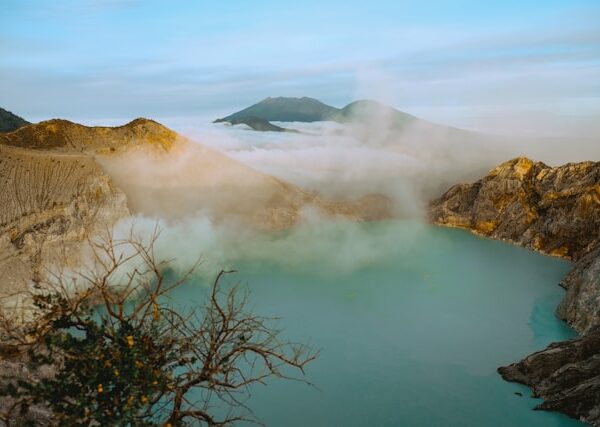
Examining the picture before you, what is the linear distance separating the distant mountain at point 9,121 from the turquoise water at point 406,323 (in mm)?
39371

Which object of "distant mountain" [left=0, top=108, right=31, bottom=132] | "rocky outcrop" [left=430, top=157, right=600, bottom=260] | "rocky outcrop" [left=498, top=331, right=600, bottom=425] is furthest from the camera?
"distant mountain" [left=0, top=108, right=31, bottom=132]

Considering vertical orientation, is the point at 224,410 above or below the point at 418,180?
below

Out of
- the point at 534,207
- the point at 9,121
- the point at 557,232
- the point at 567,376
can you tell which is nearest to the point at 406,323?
the point at 567,376

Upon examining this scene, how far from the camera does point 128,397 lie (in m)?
7.19

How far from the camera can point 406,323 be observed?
28625mm

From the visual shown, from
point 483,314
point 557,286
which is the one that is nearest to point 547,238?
point 557,286

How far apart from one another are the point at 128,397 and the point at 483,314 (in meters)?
26.9

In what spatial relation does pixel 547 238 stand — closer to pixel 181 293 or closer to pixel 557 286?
pixel 557 286

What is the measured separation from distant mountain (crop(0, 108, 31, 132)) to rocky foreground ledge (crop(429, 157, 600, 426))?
56.5 meters

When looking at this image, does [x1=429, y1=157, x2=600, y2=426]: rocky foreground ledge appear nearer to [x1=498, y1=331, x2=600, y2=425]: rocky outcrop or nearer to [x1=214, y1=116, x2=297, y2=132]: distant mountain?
[x1=498, y1=331, x2=600, y2=425]: rocky outcrop

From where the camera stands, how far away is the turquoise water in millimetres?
18703

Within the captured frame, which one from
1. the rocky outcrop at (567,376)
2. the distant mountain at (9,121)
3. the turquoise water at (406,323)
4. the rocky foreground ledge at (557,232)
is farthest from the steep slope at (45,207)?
the distant mountain at (9,121)

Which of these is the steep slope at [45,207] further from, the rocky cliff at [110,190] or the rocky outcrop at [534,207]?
the rocky outcrop at [534,207]

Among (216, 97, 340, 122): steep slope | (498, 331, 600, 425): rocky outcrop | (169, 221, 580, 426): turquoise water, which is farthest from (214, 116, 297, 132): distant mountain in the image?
(498, 331, 600, 425): rocky outcrop
